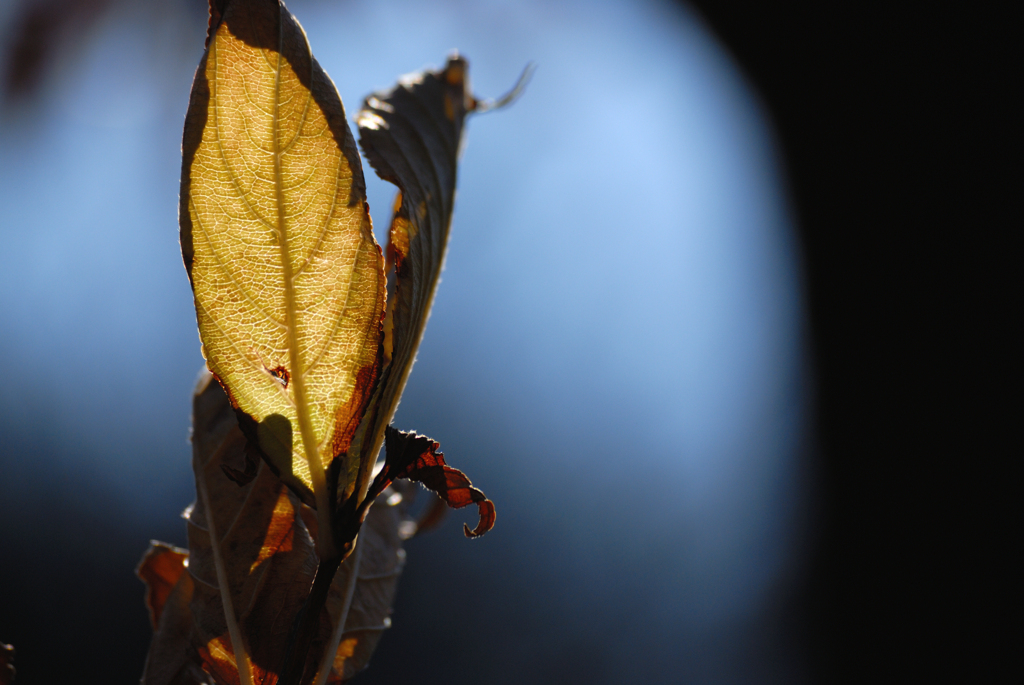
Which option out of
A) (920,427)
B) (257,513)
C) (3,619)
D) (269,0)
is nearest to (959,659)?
(920,427)

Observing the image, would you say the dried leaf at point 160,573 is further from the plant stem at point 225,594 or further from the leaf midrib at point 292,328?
the leaf midrib at point 292,328

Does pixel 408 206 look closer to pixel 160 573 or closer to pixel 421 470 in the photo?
pixel 421 470

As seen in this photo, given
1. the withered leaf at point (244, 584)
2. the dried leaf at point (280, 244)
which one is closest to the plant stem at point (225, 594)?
the withered leaf at point (244, 584)

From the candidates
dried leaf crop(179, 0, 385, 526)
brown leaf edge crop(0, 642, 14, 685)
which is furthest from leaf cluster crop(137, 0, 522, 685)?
brown leaf edge crop(0, 642, 14, 685)

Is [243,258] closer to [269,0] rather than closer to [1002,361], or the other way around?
[269,0]

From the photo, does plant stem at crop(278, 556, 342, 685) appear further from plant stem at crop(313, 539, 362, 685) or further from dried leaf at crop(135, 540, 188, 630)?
dried leaf at crop(135, 540, 188, 630)

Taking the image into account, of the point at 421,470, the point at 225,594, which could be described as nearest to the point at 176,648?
the point at 225,594
